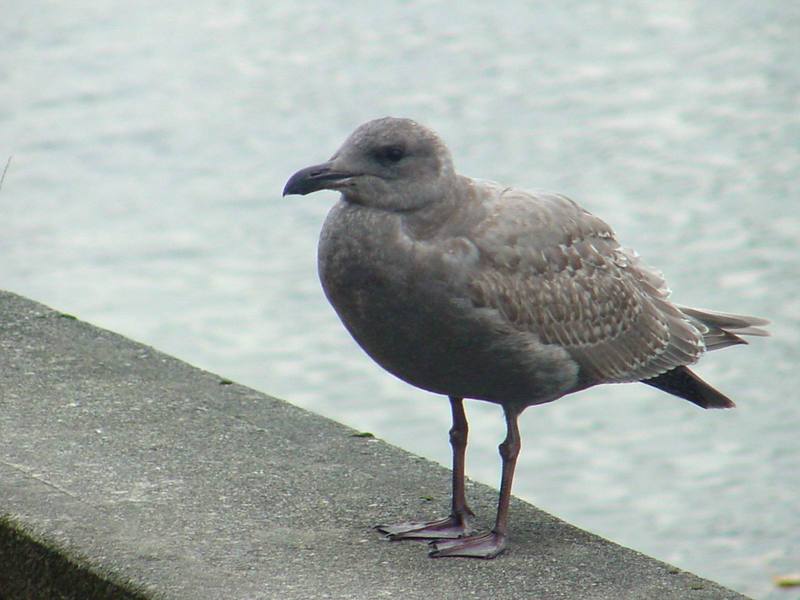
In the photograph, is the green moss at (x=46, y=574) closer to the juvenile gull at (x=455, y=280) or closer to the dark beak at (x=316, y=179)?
the juvenile gull at (x=455, y=280)

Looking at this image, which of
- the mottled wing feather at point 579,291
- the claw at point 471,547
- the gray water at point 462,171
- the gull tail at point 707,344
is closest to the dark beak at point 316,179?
the mottled wing feather at point 579,291

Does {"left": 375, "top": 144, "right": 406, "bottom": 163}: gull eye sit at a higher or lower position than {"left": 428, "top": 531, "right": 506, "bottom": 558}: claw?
higher

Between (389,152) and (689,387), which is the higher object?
(389,152)

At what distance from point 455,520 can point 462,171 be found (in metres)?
7.21

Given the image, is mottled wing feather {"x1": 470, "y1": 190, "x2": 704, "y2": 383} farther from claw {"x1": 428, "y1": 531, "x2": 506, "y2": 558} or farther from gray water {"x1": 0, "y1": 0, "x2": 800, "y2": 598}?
gray water {"x1": 0, "y1": 0, "x2": 800, "y2": 598}

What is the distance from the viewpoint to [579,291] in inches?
174

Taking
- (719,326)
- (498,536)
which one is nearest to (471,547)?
(498,536)

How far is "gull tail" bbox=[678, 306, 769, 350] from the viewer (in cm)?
498

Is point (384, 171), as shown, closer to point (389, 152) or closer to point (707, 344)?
point (389, 152)

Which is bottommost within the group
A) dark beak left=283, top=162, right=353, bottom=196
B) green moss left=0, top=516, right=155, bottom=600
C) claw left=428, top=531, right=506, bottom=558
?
claw left=428, top=531, right=506, bottom=558

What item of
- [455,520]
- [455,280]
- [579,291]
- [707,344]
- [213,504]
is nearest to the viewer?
[455,280]

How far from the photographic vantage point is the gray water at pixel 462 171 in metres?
9.04

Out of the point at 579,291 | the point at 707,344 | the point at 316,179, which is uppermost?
the point at 316,179

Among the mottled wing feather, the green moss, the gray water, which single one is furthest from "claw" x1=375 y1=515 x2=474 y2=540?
the gray water
